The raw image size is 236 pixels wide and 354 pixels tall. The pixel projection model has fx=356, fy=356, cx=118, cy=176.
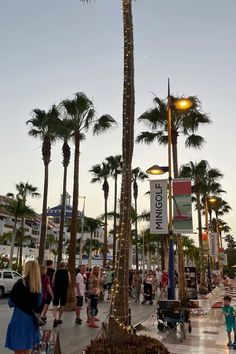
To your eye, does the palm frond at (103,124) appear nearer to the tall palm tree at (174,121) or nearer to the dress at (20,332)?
the tall palm tree at (174,121)

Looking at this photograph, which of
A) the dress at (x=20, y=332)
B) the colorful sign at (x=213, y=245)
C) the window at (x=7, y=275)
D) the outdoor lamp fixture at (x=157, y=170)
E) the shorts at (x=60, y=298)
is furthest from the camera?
the colorful sign at (x=213, y=245)

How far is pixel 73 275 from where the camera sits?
15.6 meters

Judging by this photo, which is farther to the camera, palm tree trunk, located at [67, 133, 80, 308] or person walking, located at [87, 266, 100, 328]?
palm tree trunk, located at [67, 133, 80, 308]

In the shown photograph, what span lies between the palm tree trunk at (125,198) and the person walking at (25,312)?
162 cm

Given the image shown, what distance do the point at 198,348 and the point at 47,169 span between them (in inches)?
785

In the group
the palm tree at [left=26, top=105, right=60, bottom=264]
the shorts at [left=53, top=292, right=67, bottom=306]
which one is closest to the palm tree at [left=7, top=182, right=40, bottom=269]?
the palm tree at [left=26, top=105, right=60, bottom=264]

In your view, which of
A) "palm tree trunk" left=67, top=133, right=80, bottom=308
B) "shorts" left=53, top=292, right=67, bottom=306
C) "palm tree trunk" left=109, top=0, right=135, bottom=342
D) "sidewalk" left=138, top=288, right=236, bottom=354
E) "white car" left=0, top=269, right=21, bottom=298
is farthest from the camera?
"white car" left=0, top=269, right=21, bottom=298

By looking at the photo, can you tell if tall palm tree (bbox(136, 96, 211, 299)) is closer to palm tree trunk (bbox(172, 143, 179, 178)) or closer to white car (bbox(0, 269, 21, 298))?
palm tree trunk (bbox(172, 143, 179, 178))

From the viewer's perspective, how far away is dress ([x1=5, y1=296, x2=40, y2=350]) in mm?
4645

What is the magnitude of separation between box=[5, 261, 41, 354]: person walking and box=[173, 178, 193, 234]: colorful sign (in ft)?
24.3

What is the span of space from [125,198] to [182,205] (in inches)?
212

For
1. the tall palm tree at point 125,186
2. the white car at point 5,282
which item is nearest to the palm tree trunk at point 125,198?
the tall palm tree at point 125,186

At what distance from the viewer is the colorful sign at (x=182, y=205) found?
38.2ft

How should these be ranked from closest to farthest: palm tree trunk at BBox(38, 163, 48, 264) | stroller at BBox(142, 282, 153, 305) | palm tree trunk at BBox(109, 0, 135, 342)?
1. palm tree trunk at BBox(109, 0, 135, 342)
2. stroller at BBox(142, 282, 153, 305)
3. palm tree trunk at BBox(38, 163, 48, 264)
